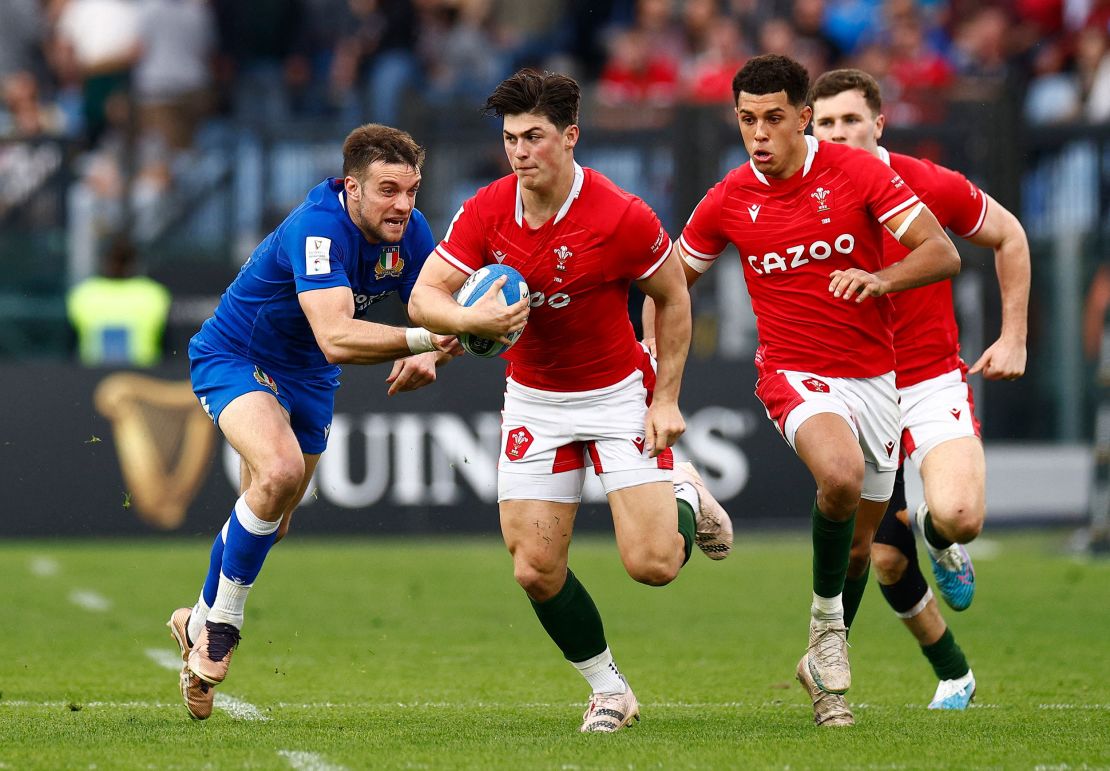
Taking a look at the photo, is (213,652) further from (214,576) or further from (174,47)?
(174,47)

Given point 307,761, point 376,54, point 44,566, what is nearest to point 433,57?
point 376,54

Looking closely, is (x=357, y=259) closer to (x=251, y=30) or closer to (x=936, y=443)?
(x=936, y=443)

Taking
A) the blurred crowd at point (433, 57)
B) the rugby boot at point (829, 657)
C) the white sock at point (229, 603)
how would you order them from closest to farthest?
the rugby boot at point (829, 657) < the white sock at point (229, 603) < the blurred crowd at point (433, 57)

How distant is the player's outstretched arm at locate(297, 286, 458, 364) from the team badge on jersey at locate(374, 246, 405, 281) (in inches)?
16.3

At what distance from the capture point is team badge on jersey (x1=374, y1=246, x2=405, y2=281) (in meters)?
7.68

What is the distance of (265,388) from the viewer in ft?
25.5

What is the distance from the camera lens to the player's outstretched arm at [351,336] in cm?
702

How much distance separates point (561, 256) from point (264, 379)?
1.63 metres

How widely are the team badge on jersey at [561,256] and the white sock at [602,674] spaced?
5.37 ft

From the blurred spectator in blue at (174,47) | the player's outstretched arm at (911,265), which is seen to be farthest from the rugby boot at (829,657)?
the blurred spectator in blue at (174,47)

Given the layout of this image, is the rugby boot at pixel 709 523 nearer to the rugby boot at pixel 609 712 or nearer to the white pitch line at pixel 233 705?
the rugby boot at pixel 609 712

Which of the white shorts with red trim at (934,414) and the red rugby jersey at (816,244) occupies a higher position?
the red rugby jersey at (816,244)

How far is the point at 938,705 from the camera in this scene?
793 cm

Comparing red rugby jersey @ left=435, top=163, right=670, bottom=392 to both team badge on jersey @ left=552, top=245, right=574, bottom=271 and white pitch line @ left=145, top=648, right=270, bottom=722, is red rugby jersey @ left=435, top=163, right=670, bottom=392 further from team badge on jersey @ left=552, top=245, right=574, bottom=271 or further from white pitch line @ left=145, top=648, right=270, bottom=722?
white pitch line @ left=145, top=648, right=270, bottom=722
